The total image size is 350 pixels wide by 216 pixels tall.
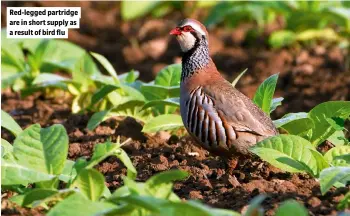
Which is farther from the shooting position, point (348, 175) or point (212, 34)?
point (212, 34)

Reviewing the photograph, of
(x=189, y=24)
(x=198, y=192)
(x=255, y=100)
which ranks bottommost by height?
(x=198, y=192)

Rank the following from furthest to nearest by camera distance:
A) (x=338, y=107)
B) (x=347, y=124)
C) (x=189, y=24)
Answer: (x=347, y=124), (x=189, y=24), (x=338, y=107)

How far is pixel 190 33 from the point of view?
671 cm

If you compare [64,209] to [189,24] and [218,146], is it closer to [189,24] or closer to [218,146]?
[218,146]

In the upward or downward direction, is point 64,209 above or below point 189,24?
below

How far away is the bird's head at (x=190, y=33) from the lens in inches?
263

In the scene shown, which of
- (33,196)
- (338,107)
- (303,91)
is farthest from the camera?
(303,91)

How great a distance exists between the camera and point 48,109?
845 centimetres

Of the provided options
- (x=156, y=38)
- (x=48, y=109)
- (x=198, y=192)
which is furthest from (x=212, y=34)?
(x=198, y=192)

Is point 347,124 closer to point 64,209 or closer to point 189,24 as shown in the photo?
point 189,24

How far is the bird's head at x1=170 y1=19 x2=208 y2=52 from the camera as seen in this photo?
6688 mm

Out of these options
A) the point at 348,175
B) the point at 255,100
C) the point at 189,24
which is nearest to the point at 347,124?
the point at 255,100

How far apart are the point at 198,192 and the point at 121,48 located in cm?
652

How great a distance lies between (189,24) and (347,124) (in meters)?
2.15
